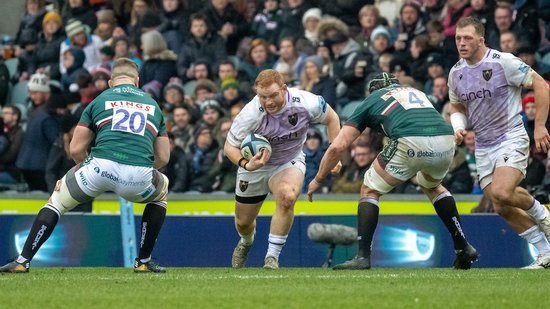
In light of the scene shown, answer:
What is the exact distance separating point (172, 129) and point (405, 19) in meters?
3.93

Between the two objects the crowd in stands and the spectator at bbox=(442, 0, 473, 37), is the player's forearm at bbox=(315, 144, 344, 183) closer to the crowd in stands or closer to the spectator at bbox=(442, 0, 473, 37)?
the crowd in stands

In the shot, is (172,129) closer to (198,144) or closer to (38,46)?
(198,144)

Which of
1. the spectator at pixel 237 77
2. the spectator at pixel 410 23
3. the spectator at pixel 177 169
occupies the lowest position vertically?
the spectator at pixel 177 169

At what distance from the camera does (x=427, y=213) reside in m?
17.6

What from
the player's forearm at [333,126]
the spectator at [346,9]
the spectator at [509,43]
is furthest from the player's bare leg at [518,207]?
the spectator at [346,9]

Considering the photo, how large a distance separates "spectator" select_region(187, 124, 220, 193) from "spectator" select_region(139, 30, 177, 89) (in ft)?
8.74

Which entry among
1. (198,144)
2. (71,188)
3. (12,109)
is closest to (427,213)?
(198,144)

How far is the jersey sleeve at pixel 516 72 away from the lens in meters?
13.4

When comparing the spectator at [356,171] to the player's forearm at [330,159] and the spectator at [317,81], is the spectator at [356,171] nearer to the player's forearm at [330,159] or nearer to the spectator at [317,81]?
the spectator at [317,81]

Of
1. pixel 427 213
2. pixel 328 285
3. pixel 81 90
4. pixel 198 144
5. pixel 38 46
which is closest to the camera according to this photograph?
pixel 328 285

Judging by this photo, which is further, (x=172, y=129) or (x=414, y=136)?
(x=172, y=129)

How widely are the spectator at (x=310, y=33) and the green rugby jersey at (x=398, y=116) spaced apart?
28.2ft

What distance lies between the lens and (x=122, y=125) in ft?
41.0

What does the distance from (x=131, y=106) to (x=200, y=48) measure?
34.0 feet
